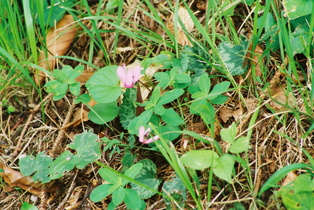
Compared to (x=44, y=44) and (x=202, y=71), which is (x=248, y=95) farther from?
(x=44, y=44)

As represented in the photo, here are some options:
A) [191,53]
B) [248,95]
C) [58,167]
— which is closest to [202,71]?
[191,53]

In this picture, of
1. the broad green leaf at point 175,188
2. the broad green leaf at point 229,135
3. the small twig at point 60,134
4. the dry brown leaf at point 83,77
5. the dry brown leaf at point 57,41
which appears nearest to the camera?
the broad green leaf at point 229,135

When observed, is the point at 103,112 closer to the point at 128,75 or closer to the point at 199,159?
the point at 128,75

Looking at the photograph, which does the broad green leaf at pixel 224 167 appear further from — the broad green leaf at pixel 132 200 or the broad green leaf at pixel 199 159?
the broad green leaf at pixel 132 200

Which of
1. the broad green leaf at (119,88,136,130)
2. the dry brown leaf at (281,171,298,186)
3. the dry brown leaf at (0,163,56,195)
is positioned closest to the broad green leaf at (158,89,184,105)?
the broad green leaf at (119,88,136,130)

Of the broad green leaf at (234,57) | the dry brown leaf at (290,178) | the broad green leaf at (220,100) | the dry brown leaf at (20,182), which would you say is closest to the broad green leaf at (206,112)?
the broad green leaf at (220,100)

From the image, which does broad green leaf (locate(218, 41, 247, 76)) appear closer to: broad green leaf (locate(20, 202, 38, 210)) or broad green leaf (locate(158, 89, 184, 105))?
broad green leaf (locate(158, 89, 184, 105))

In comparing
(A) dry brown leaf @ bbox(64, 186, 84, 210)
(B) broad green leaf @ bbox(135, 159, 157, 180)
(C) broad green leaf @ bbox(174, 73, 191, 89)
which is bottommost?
(A) dry brown leaf @ bbox(64, 186, 84, 210)
